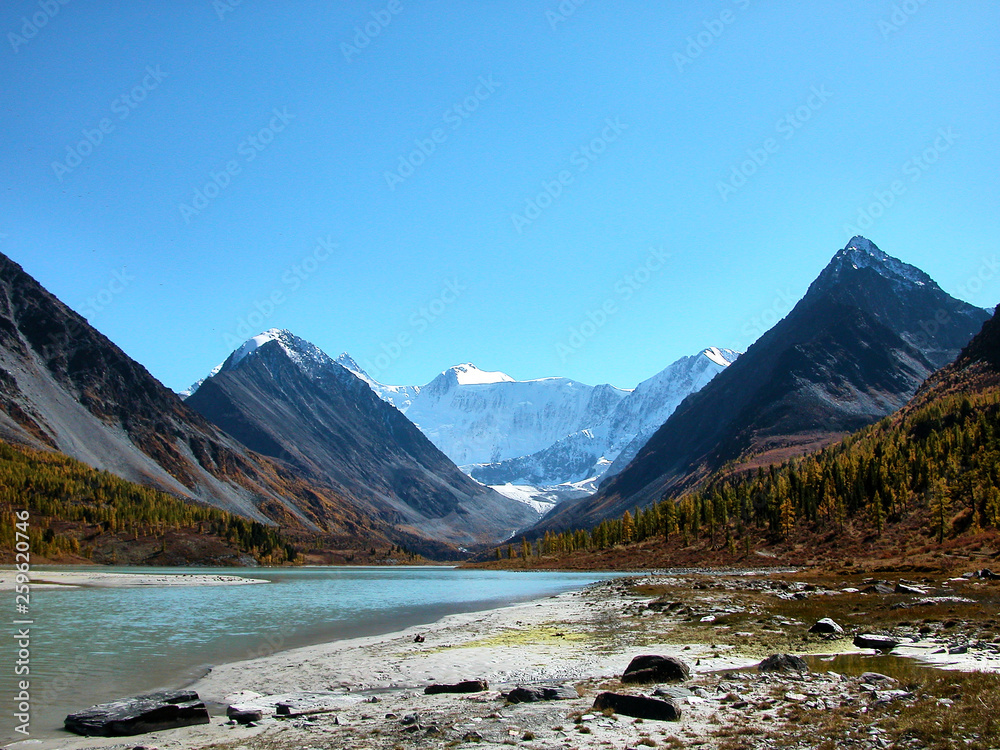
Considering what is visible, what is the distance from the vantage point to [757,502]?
6718 inches

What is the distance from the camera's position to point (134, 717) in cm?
2119

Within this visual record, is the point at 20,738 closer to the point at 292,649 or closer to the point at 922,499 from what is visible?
the point at 292,649

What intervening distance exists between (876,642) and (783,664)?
8757 millimetres

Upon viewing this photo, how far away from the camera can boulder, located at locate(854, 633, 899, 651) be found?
30969mm

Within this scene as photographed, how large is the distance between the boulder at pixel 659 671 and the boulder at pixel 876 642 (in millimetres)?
11261

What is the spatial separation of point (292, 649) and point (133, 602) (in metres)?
48.1

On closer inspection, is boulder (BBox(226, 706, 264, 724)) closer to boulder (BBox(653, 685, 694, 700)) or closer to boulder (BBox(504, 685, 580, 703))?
boulder (BBox(504, 685, 580, 703))

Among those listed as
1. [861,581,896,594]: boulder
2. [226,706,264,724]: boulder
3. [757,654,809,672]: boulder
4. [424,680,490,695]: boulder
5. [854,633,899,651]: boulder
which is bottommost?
[861,581,896,594]: boulder

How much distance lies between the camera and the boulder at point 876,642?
1219 inches

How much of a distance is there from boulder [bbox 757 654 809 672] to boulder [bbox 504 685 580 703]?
830cm

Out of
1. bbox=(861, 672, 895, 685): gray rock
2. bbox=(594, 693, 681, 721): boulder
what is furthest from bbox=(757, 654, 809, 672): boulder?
bbox=(594, 693, 681, 721): boulder

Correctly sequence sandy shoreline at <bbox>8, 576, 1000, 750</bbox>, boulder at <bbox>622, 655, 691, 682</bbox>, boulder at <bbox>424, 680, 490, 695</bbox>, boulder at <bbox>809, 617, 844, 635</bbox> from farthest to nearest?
boulder at <bbox>809, 617, 844, 635</bbox> < boulder at <bbox>424, 680, 490, 695</bbox> < boulder at <bbox>622, 655, 691, 682</bbox> < sandy shoreline at <bbox>8, 576, 1000, 750</bbox>

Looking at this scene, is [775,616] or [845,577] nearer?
[775,616]

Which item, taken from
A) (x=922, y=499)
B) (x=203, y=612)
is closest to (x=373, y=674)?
(x=203, y=612)
